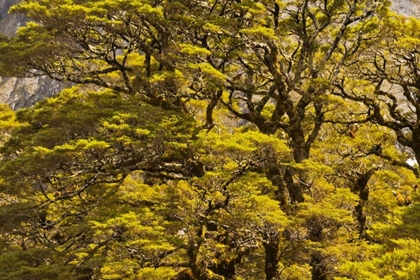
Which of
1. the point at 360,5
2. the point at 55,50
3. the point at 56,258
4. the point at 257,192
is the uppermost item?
the point at 360,5

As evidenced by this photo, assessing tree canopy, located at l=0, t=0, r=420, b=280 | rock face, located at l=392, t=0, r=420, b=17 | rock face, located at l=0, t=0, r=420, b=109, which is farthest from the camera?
rock face, located at l=0, t=0, r=420, b=109

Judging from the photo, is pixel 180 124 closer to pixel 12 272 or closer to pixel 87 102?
pixel 87 102

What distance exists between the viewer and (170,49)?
433 inches

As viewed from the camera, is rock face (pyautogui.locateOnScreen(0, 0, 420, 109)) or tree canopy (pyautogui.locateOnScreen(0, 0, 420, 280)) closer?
tree canopy (pyautogui.locateOnScreen(0, 0, 420, 280))

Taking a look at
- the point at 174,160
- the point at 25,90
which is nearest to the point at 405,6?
the point at 174,160

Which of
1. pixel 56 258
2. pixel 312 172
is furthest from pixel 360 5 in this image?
pixel 56 258

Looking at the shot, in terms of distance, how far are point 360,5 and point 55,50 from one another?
7643 mm

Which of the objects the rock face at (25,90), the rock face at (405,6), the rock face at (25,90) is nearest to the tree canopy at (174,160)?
the rock face at (405,6)

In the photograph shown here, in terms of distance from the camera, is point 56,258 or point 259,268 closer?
point 56,258

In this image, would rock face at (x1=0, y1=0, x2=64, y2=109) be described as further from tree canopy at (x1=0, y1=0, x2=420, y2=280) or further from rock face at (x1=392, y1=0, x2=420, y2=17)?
tree canopy at (x1=0, y1=0, x2=420, y2=280)

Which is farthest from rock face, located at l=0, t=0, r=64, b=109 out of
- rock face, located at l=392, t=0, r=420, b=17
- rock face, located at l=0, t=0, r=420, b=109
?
rock face, located at l=392, t=0, r=420, b=17

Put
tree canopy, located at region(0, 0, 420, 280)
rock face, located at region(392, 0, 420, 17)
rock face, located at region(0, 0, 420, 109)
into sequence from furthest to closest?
rock face, located at region(0, 0, 420, 109) < rock face, located at region(392, 0, 420, 17) < tree canopy, located at region(0, 0, 420, 280)

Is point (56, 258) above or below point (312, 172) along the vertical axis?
below

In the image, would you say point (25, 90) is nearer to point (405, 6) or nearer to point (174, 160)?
point (405, 6)
